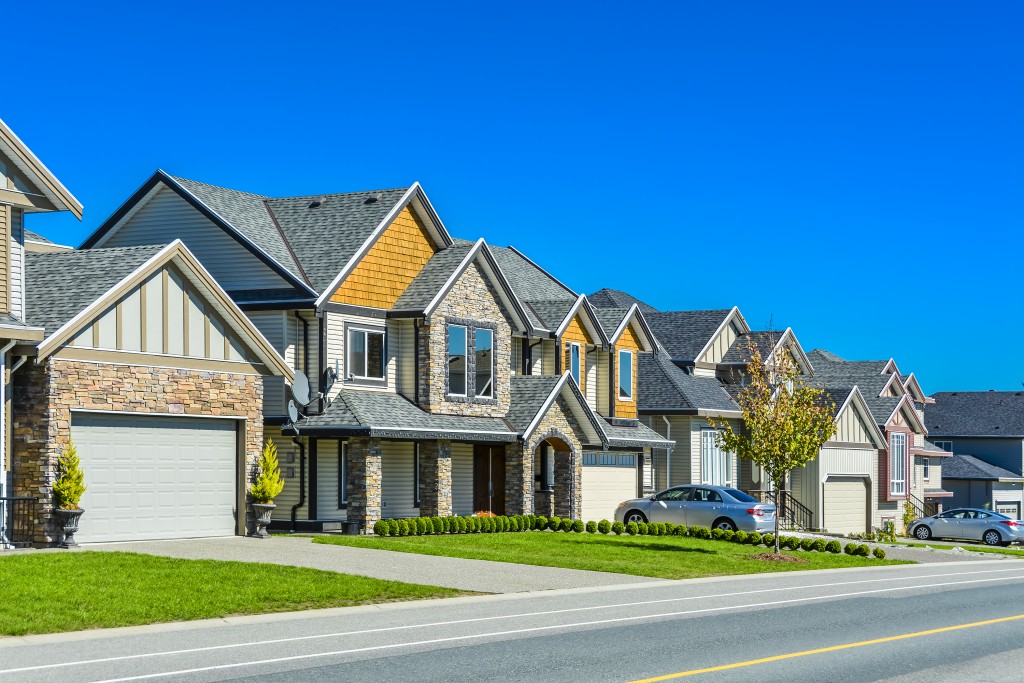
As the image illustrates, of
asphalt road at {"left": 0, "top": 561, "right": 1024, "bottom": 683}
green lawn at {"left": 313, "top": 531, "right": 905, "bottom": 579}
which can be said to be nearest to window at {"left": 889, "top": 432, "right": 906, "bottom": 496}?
green lawn at {"left": 313, "top": 531, "right": 905, "bottom": 579}

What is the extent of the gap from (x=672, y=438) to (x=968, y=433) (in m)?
36.2

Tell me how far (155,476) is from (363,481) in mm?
6480

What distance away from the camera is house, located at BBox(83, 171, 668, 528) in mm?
33688

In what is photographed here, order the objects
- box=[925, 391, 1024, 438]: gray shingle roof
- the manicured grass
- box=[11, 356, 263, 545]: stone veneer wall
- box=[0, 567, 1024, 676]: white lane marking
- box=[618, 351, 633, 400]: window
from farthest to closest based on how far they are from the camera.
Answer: box=[925, 391, 1024, 438]: gray shingle roof
box=[618, 351, 633, 400]: window
box=[11, 356, 263, 545]: stone veneer wall
the manicured grass
box=[0, 567, 1024, 676]: white lane marking

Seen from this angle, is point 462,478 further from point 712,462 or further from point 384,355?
point 712,462

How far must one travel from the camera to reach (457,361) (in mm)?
37281

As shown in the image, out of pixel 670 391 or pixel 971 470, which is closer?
pixel 670 391

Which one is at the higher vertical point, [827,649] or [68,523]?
[68,523]

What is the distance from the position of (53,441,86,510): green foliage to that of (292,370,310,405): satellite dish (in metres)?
7.48

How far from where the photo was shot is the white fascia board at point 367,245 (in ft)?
110

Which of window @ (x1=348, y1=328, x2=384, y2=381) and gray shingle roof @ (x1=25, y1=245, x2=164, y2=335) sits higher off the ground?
gray shingle roof @ (x1=25, y1=245, x2=164, y2=335)

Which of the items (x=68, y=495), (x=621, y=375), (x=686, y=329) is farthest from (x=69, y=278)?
(x=686, y=329)

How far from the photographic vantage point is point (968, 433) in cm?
7888

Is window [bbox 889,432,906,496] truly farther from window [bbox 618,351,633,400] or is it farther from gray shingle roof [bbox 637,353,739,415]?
window [bbox 618,351,633,400]
